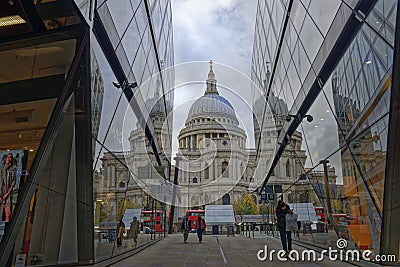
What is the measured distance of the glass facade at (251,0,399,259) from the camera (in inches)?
253

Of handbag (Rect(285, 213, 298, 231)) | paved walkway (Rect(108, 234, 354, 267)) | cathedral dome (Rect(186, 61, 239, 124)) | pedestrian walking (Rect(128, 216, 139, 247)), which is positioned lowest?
paved walkway (Rect(108, 234, 354, 267))

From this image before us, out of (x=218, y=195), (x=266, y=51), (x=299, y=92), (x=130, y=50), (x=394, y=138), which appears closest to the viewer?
(x=394, y=138)

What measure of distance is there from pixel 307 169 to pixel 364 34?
26.5ft

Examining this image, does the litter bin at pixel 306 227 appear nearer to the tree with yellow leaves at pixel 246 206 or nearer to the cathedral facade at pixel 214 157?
the cathedral facade at pixel 214 157

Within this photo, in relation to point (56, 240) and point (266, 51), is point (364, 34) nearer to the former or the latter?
point (56, 240)

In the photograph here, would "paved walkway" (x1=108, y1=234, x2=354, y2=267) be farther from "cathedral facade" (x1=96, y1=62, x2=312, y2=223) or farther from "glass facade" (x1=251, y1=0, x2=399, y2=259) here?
"cathedral facade" (x1=96, y1=62, x2=312, y2=223)

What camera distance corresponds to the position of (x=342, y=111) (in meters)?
9.10

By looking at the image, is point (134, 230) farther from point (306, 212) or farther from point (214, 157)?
point (214, 157)

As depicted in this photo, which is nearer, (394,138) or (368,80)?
(394,138)

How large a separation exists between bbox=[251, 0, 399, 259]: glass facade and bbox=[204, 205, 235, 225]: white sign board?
1374cm

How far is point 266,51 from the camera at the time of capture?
23.5 metres

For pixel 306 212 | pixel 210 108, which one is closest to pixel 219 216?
pixel 306 212

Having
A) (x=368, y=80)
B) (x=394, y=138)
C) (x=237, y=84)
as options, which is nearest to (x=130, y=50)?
(x=368, y=80)

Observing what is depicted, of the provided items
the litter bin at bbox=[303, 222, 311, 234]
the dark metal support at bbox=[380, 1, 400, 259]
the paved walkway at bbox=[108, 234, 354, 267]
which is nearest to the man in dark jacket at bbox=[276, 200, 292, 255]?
the paved walkway at bbox=[108, 234, 354, 267]
